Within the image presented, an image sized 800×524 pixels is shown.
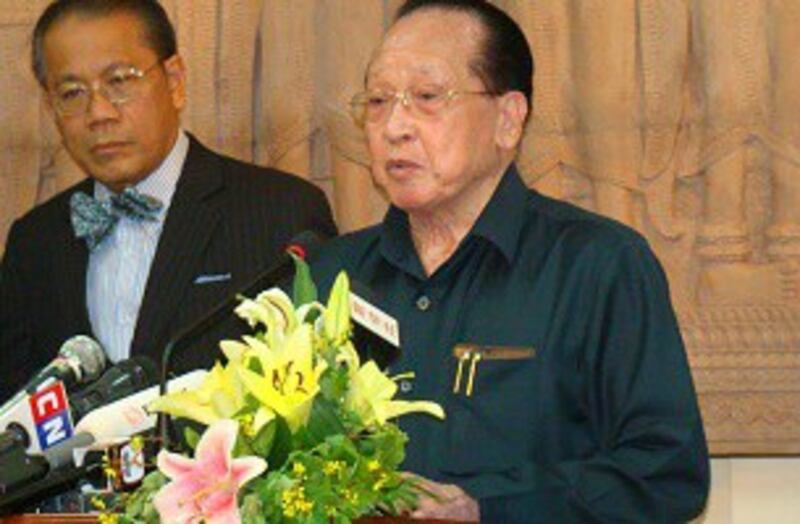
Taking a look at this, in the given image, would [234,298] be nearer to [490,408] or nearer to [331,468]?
[331,468]

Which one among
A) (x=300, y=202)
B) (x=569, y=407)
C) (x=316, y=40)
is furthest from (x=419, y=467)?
(x=316, y=40)

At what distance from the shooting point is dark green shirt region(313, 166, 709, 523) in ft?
9.39

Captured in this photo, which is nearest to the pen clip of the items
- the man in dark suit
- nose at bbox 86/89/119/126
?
the man in dark suit

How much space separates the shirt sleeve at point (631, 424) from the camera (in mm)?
2822

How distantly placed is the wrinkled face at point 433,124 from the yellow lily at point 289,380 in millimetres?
987

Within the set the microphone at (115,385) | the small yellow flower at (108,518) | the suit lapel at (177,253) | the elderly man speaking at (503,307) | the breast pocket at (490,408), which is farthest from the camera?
the suit lapel at (177,253)

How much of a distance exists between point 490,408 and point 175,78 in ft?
5.07

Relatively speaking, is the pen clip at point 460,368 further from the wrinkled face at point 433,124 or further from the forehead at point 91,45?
the forehead at point 91,45

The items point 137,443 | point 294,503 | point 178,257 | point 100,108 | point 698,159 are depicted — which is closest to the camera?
point 294,503

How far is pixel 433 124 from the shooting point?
3287 millimetres

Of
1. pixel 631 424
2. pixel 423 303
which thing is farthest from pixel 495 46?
pixel 631 424

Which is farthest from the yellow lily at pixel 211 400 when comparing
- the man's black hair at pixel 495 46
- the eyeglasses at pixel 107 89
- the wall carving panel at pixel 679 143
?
the wall carving panel at pixel 679 143

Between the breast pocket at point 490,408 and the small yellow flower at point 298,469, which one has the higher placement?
the small yellow flower at point 298,469

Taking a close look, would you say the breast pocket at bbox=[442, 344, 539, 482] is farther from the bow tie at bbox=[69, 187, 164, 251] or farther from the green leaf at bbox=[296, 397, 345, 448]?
the bow tie at bbox=[69, 187, 164, 251]
